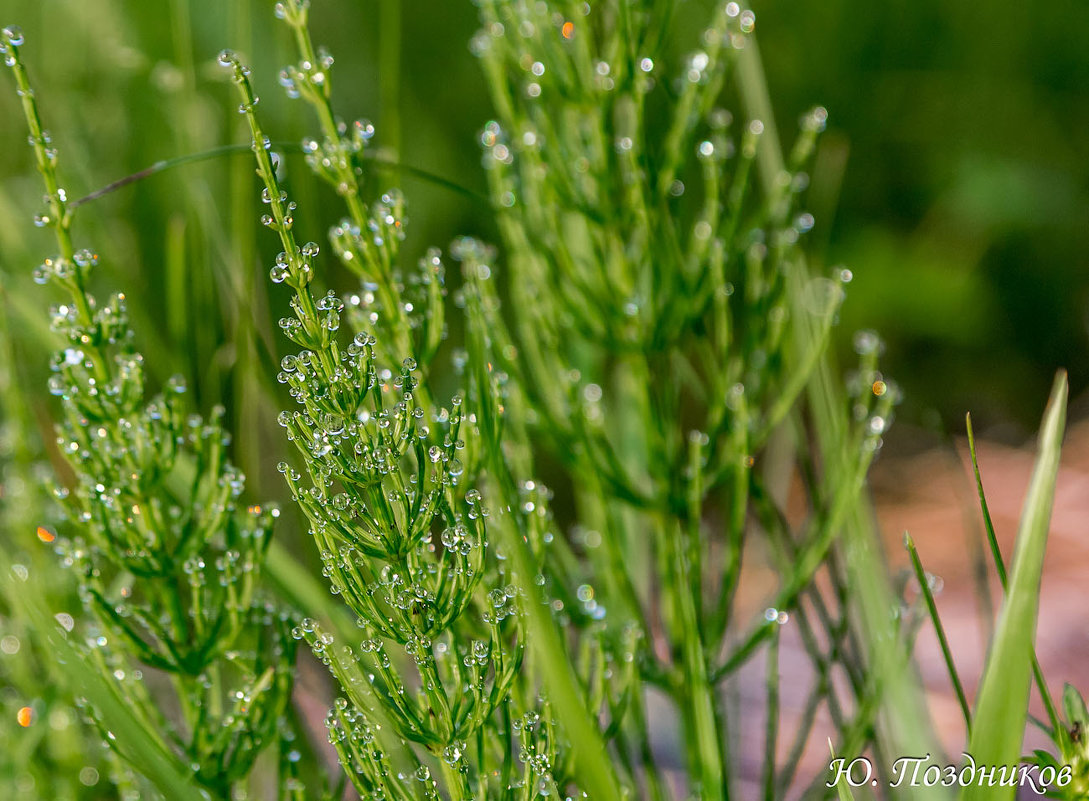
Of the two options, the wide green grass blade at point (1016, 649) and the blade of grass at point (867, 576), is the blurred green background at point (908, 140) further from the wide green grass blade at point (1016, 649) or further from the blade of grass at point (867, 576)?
the wide green grass blade at point (1016, 649)

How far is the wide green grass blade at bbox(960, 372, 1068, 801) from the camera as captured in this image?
28 centimetres

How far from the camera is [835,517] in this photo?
503mm

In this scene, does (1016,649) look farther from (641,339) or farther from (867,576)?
(641,339)

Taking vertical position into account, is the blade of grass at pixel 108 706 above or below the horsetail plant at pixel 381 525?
below

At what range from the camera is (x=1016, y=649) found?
281 mm

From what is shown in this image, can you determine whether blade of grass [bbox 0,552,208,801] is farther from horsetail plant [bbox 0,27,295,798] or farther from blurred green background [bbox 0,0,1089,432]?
blurred green background [bbox 0,0,1089,432]

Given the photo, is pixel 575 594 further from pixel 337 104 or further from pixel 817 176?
pixel 337 104

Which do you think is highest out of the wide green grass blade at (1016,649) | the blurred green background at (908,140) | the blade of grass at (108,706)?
the blurred green background at (908,140)

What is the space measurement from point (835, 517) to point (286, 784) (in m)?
0.29

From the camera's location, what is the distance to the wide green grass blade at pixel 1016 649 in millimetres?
278

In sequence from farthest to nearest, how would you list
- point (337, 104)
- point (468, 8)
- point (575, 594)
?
1. point (468, 8)
2. point (337, 104)
3. point (575, 594)

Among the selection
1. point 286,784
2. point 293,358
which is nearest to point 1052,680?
point 286,784

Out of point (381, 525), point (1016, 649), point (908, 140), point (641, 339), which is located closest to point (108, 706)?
point (381, 525)

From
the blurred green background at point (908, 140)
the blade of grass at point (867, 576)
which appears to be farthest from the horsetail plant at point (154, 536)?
the blurred green background at point (908, 140)
